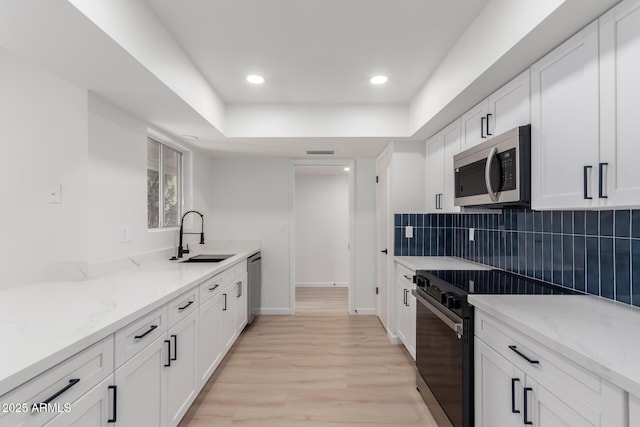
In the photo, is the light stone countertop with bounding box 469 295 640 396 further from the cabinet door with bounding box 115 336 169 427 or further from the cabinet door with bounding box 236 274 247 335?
the cabinet door with bounding box 236 274 247 335

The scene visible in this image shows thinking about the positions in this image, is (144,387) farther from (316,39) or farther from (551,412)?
(316,39)

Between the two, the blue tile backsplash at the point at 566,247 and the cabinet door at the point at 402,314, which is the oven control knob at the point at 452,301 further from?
the cabinet door at the point at 402,314

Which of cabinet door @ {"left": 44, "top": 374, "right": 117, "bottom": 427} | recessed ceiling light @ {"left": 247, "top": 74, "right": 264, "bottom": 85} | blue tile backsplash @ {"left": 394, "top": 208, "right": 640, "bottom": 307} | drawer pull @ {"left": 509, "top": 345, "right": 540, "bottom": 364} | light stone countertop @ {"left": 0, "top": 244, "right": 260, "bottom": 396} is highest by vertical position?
recessed ceiling light @ {"left": 247, "top": 74, "right": 264, "bottom": 85}

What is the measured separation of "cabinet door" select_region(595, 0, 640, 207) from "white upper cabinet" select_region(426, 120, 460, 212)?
1.38 meters

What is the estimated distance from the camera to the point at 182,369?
204 centimetres

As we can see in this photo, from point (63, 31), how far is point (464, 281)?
242 cm

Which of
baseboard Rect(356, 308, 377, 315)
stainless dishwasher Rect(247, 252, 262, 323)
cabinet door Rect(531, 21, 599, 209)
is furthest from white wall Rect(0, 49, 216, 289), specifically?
baseboard Rect(356, 308, 377, 315)

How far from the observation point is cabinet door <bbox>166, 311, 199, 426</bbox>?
6.17 feet

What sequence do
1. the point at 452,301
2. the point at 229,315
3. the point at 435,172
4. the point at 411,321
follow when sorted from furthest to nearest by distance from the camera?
the point at 435,172, the point at 229,315, the point at 411,321, the point at 452,301

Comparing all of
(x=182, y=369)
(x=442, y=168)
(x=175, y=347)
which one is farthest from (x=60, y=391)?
(x=442, y=168)

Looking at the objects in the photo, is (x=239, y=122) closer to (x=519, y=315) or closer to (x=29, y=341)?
(x=29, y=341)

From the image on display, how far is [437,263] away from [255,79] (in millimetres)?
2230

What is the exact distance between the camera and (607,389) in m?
0.97

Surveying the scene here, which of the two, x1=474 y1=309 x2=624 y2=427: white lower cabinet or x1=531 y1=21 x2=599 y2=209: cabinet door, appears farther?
x1=531 y1=21 x2=599 y2=209: cabinet door
